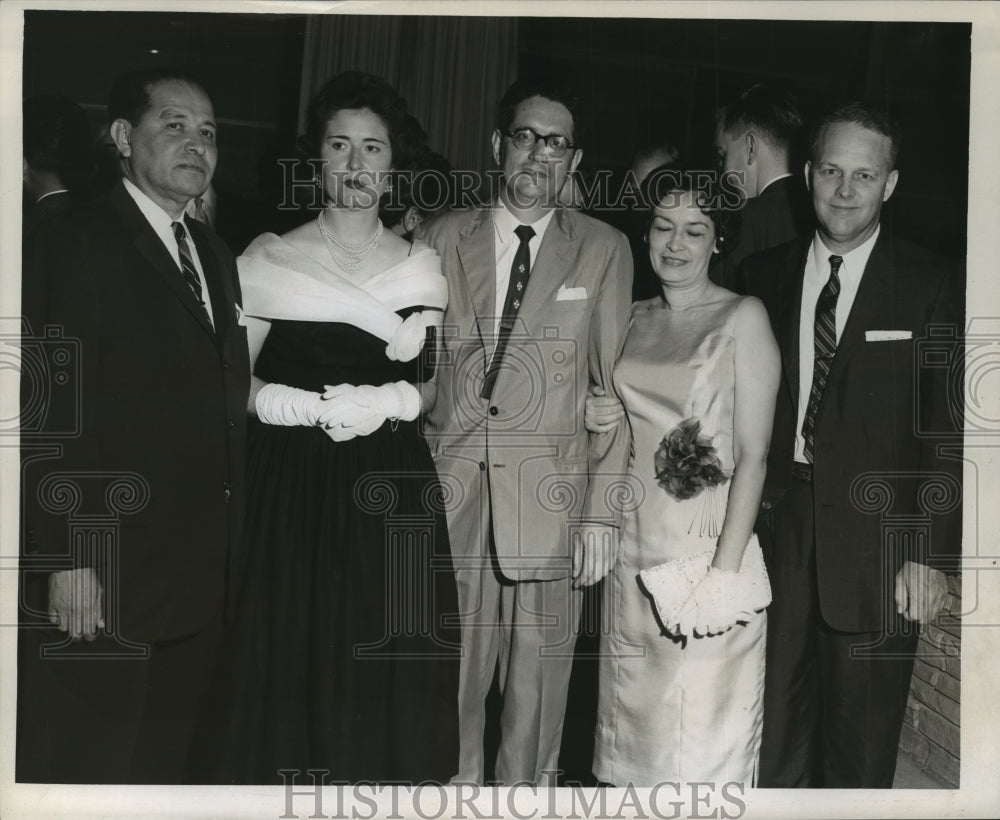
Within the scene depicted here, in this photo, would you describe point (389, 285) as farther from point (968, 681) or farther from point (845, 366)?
point (968, 681)

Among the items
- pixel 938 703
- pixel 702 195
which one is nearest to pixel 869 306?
pixel 702 195

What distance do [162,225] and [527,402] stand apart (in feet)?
4.19

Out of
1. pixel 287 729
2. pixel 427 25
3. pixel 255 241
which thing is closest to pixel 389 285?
pixel 255 241

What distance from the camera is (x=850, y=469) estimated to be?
12.5 feet

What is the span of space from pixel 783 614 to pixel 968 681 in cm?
74

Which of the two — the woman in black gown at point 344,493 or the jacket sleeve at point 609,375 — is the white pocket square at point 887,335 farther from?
the woman in black gown at point 344,493

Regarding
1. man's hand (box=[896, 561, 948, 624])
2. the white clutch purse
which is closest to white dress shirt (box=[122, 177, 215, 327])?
the white clutch purse

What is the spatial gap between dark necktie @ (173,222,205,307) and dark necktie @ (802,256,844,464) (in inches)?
77.4

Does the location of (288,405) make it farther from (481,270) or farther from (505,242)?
(505,242)

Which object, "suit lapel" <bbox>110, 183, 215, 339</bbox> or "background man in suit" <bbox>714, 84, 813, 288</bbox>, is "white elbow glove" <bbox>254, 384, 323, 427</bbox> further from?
"background man in suit" <bbox>714, 84, 813, 288</bbox>

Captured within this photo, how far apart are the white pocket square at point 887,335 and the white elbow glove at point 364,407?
4.87ft

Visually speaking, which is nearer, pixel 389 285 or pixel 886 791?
pixel 389 285

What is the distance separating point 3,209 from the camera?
3.75 metres

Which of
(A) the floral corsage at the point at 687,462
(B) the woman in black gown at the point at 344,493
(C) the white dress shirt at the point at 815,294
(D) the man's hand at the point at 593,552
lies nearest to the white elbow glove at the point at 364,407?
(B) the woman in black gown at the point at 344,493
